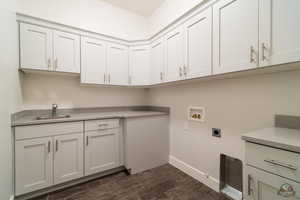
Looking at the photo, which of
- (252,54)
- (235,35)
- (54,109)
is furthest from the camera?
(54,109)

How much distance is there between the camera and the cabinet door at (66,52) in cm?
183

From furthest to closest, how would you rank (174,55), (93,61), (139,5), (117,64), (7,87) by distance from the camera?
(139,5)
(117,64)
(93,61)
(174,55)
(7,87)

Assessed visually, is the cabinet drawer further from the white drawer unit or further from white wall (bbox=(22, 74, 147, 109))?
the white drawer unit

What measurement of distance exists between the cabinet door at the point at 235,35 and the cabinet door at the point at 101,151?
1711 mm

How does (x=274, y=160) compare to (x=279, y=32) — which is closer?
(x=274, y=160)

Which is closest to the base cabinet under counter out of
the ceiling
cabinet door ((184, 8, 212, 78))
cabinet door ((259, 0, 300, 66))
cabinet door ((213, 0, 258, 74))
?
cabinet door ((184, 8, 212, 78))

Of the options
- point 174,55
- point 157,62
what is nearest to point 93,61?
point 157,62

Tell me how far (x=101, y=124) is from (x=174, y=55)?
148 centimetres

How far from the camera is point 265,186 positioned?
0.85m

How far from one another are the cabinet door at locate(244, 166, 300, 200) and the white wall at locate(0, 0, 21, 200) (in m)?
→ 2.05

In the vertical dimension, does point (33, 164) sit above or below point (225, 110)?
below

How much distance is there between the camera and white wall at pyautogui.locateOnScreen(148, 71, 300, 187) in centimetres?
118

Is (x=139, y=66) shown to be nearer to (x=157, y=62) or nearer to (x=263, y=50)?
(x=157, y=62)

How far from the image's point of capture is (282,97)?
1165 mm
